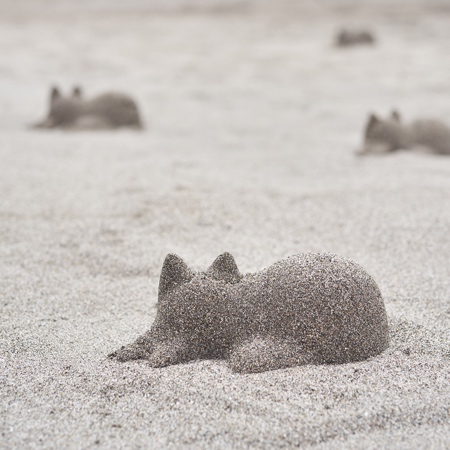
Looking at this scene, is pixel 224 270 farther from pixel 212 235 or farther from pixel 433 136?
pixel 433 136

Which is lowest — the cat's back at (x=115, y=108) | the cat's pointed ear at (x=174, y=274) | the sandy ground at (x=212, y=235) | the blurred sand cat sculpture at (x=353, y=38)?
the sandy ground at (x=212, y=235)

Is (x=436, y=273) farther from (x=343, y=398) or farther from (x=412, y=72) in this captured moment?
(x=412, y=72)

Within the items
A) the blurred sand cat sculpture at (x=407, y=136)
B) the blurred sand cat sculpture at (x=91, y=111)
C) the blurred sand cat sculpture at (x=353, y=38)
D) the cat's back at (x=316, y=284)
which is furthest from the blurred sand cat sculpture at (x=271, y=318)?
the blurred sand cat sculpture at (x=353, y=38)

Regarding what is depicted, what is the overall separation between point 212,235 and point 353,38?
276 inches

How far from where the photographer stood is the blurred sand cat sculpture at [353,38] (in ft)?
30.7

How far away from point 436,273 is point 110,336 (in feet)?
4.73

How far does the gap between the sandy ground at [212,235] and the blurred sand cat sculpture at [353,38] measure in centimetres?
76

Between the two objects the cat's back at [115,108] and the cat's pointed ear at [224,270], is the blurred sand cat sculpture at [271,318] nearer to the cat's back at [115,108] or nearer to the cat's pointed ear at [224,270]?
the cat's pointed ear at [224,270]

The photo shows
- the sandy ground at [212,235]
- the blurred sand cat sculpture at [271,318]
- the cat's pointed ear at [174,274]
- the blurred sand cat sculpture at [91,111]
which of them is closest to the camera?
the sandy ground at [212,235]

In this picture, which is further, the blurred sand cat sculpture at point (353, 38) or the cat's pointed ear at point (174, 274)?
the blurred sand cat sculpture at point (353, 38)

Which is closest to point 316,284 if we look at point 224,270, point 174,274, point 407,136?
point 224,270

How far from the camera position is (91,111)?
559cm

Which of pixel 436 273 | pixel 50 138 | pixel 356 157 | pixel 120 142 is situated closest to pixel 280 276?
pixel 436 273

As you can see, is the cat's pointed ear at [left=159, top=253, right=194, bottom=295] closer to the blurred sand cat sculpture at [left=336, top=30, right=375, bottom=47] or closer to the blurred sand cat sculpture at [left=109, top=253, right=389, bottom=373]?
the blurred sand cat sculpture at [left=109, top=253, right=389, bottom=373]
